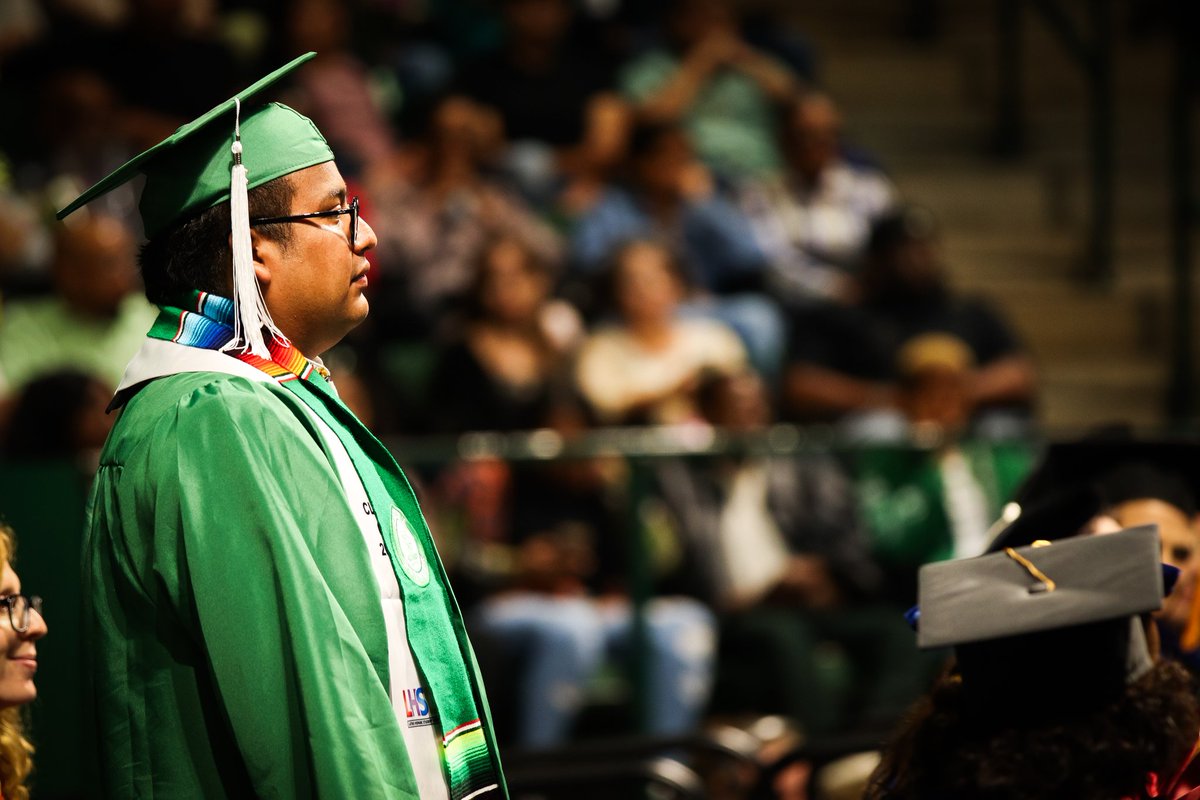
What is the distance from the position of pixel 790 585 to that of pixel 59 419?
7.90 feet

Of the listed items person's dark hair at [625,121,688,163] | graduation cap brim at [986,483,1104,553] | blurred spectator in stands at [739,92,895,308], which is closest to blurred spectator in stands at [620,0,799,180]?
blurred spectator in stands at [739,92,895,308]

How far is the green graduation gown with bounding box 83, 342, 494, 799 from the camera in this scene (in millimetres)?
2178

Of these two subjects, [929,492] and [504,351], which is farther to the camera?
[504,351]

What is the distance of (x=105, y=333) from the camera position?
5734mm

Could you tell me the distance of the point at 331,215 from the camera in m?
2.50

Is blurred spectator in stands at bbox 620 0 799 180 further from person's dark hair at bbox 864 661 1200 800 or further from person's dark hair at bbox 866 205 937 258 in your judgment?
person's dark hair at bbox 864 661 1200 800

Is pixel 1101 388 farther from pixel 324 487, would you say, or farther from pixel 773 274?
pixel 324 487

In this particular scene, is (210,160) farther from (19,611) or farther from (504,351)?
(504,351)

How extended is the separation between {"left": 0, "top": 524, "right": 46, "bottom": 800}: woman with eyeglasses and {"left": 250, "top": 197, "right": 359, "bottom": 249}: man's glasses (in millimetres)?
724

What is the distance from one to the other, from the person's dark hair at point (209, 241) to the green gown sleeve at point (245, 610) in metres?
0.21

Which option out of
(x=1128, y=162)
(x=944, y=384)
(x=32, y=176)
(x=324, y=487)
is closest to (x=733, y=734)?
(x=944, y=384)

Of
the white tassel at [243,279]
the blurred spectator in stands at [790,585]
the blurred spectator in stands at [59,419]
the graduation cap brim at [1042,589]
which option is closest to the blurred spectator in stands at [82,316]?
the blurred spectator in stands at [59,419]

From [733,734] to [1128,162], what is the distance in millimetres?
5560

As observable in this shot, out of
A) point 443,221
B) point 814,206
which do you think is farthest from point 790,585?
point 814,206
